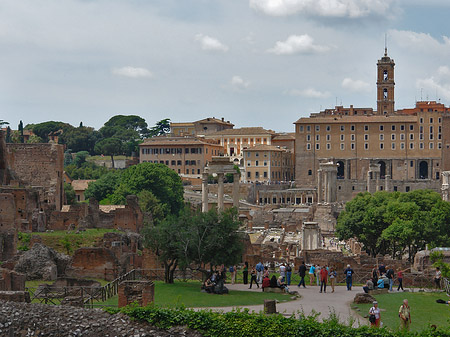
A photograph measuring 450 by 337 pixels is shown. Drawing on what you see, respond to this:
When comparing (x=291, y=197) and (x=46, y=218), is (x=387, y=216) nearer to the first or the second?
(x=46, y=218)

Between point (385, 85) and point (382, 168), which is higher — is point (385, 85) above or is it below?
above

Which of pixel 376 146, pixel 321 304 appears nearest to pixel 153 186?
pixel 376 146

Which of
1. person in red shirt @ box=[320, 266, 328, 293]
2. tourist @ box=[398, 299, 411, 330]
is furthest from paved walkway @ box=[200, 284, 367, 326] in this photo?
tourist @ box=[398, 299, 411, 330]

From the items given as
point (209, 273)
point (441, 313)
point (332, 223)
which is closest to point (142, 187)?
point (332, 223)

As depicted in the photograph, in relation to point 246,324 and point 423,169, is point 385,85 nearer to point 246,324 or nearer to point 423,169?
point 423,169

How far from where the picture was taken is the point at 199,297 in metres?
21.1

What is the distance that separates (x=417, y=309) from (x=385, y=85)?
9644cm

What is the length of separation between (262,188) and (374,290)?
7226 cm

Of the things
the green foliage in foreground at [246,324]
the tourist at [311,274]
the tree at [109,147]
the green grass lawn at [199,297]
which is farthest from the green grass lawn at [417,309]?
the tree at [109,147]

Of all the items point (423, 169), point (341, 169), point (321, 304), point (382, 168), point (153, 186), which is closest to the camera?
point (321, 304)

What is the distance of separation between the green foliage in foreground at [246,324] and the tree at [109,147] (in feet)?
310

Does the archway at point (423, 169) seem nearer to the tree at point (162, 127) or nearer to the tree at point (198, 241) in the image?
the tree at point (162, 127)

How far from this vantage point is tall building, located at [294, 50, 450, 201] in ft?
315

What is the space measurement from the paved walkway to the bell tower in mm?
91031
